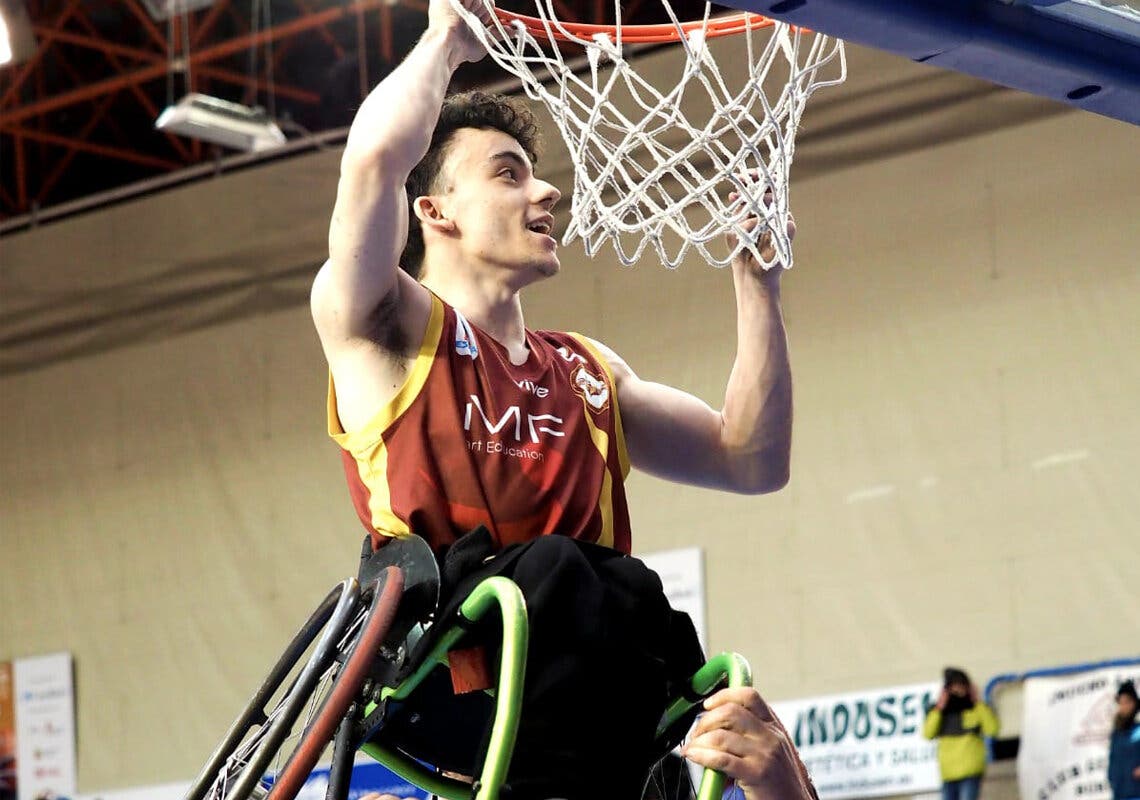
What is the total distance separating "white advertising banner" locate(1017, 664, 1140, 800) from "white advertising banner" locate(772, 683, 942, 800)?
0.60m

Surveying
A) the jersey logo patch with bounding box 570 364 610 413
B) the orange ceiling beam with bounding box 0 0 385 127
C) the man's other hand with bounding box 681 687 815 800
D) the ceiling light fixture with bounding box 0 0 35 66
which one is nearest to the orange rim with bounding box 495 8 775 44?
the jersey logo patch with bounding box 570 364 610 413

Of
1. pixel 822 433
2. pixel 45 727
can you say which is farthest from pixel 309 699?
pixel 45 727

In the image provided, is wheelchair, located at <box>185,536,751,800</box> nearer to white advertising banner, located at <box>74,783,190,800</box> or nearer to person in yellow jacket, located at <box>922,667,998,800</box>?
person in yellow jacket, located at <box>922,667,998,800</box>

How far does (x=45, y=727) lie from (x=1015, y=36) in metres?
14.6

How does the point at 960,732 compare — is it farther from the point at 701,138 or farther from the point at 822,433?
the point at 701,138

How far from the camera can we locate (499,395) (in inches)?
150

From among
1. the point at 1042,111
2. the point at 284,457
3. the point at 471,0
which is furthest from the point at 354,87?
the point at 471,0

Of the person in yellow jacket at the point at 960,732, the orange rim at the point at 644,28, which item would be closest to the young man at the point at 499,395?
the orange rim at the point at 644,28

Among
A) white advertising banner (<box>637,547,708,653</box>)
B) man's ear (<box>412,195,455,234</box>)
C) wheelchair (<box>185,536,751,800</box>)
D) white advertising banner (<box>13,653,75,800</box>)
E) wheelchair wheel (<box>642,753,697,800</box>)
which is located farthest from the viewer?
white advertising banner (<box>13,653,75,800</box>)

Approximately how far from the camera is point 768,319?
4.16 m

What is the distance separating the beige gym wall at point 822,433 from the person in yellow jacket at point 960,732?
0.50m

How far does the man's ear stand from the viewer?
417 centimetres

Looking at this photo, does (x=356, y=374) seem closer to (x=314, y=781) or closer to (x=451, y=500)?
(x=451, y=500)

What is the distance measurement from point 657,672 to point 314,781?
11.6m
